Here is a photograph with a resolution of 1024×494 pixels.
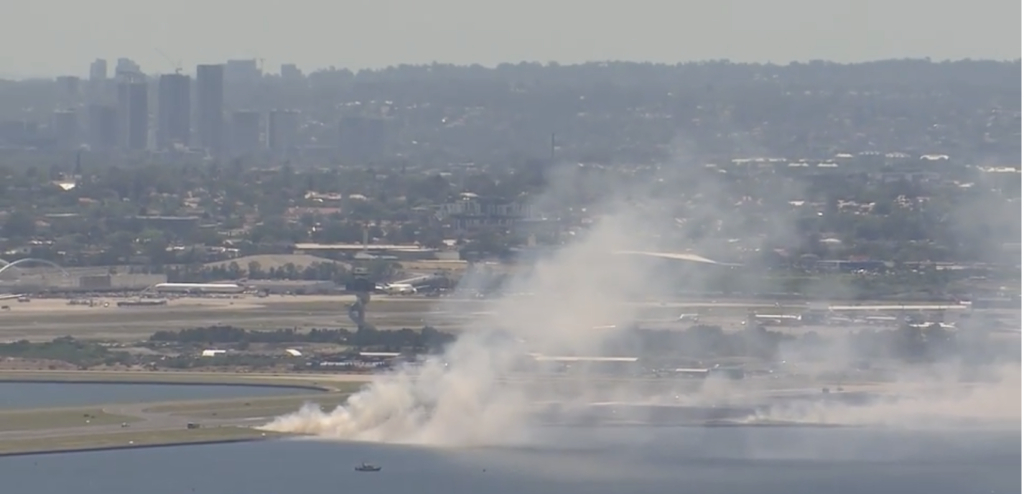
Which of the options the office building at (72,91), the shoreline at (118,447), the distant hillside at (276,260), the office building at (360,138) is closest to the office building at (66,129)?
the office building at (360,138)

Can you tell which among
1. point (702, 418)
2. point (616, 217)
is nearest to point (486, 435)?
point (702, 418)

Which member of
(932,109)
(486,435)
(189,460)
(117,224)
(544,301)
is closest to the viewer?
(189,460)

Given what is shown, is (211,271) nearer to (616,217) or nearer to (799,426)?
(616,217)

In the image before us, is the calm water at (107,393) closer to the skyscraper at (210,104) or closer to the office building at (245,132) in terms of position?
the skyscraper at (210,104)

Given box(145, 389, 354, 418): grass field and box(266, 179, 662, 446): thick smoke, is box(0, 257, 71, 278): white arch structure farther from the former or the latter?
box(145, 389, 354, 418): grass field

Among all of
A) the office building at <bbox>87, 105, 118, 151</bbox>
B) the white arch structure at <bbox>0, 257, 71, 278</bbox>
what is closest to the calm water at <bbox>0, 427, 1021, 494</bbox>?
the white arch structure at <bbox>0, 257, 71, 278</bbox>

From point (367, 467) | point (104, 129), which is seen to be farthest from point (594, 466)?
point (104, 129)

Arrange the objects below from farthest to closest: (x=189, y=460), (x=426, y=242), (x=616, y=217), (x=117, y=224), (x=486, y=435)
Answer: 1. (x=117, y=224)
2. (x=426, y=242)
3. (x=616, y=217)
4. (x=486, y=435)
5. (x=189, y=460)
